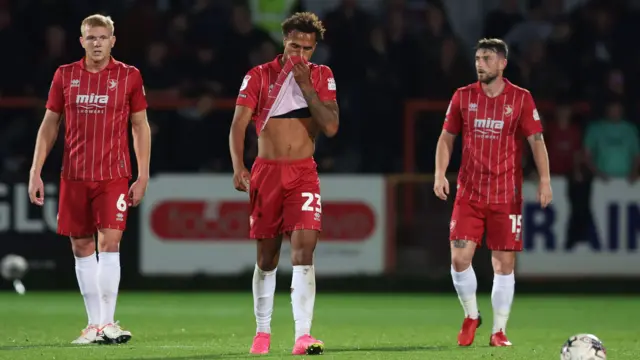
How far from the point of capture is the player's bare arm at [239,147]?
8641 mm

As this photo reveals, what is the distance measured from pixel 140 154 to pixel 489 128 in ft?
8.06

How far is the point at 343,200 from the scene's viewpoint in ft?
51.6

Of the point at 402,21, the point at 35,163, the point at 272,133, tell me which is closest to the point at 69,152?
the point at 35,163

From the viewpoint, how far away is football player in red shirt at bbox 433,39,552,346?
32.9ft

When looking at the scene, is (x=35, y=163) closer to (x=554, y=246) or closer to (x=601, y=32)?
(x=554, y=246)

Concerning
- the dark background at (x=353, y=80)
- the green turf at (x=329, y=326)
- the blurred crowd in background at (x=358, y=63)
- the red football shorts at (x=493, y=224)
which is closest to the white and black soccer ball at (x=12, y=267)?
the dark background at (x=353, y=80)

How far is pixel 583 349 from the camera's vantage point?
7.75m

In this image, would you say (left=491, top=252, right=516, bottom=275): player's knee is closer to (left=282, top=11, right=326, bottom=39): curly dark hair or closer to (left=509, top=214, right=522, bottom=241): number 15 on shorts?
(left=509, top=214, right=522, bottom=241): number 15 on shorts

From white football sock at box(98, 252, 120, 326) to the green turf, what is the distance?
0.32 metres

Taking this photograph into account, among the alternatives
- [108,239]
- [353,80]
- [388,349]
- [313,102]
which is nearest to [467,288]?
[388,349]

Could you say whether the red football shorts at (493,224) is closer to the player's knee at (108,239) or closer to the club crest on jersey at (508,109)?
the club crest on jersey at (508,109)

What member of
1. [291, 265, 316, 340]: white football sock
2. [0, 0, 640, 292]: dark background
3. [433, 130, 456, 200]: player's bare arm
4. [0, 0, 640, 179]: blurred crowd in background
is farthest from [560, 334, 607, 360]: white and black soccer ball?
[0, 0, 640, 179]: blurred crowd in background

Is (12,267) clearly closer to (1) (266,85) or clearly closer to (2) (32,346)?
(2) (32,346)

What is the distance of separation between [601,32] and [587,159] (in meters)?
2.70
